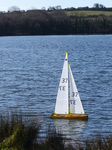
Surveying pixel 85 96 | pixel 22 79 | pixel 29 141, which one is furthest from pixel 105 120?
pixel 22 79

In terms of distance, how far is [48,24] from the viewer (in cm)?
17638

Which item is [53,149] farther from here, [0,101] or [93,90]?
[93,90]

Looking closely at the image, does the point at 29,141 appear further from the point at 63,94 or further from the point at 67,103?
the point at 67,103

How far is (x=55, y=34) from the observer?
190375 mm

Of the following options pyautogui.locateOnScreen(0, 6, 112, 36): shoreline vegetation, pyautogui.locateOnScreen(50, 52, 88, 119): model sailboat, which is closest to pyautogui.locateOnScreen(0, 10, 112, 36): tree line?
pyautogui.locateOnScreen(0, 6, 112, 36): shoreline vegetation

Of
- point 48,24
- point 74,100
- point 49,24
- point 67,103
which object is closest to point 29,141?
point 67,103

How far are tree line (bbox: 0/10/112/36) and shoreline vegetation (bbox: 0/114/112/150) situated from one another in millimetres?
159981

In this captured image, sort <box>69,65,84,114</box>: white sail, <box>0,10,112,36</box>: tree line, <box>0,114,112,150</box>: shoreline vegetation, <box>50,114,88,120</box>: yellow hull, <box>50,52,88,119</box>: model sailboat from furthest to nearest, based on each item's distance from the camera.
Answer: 1. <box>0,10,112,36</box>: tree line
2. <box>50,114,88,120</box>: yellow hull
3. <box>69,65,84,114</box>: white sail
4. <box>50,52,88,119</box>: model sailboat
5. <box>0,114,112,150</box>: shoreline vegetation

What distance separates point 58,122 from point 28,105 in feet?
16.8

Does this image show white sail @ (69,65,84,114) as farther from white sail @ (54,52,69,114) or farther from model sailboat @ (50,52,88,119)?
white sail @ (54,52,69,114)

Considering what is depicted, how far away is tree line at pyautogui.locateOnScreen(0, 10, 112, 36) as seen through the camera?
17550 centimetres

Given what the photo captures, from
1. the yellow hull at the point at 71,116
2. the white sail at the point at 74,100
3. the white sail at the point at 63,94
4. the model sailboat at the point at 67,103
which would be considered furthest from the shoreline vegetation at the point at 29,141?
the yellow hull at the point at 71,116

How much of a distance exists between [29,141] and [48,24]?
16320 cm

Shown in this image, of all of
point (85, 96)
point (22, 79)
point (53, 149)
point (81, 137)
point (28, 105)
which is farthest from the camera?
point (22, 79)
